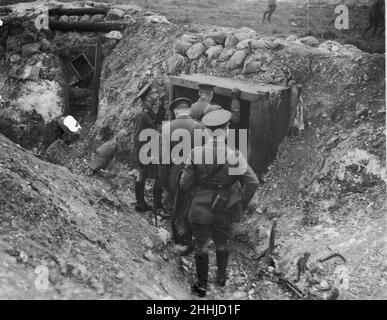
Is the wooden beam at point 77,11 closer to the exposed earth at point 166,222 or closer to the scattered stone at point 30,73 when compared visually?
the exposed earth at point 166,222

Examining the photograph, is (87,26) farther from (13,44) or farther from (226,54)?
(226,54)

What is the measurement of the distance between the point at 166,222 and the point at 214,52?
275 centimetres

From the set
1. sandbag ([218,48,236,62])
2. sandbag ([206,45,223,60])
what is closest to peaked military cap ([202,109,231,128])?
sandbag ([218,48,236,62])

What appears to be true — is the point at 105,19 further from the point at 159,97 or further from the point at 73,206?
the point at 73,206

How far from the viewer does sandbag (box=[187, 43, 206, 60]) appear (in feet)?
24.6

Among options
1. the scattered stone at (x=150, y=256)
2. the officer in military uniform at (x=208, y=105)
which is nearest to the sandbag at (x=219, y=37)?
the officer in military uniform at (x=208, y=105)

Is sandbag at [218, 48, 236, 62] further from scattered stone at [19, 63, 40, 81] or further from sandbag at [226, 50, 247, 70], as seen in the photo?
scattered stone at [19, 63, 40, 81]

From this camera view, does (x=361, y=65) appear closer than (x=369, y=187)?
No

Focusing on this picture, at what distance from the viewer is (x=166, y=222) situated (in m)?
6.05

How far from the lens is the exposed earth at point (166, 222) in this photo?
170 inches
